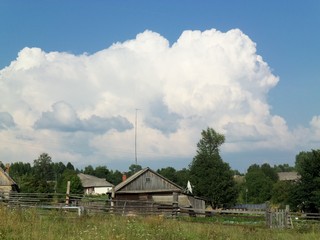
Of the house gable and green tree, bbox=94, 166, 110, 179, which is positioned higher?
green tree, bbox=94, 166, 110, 179

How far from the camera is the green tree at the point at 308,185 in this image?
175 feet

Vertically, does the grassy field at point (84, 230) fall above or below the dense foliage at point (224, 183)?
below

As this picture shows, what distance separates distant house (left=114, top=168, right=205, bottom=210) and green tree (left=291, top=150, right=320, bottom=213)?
1460 centimetres

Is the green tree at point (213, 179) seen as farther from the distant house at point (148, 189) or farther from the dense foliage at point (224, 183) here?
the distant house at point (148, 189)

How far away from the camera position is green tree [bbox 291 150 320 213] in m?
53.4

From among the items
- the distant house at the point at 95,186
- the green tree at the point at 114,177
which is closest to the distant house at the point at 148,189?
the distant house at the point at 95,186

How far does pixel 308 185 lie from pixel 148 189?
2067cm

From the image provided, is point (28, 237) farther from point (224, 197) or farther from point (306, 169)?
point (224, 197)

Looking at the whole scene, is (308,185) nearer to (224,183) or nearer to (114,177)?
(224,183)

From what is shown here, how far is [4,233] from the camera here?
384 inches

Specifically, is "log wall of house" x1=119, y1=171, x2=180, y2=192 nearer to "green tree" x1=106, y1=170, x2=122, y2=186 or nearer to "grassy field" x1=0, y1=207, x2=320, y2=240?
"grassy field" x1=0, y1=207, x2=320, y2=240

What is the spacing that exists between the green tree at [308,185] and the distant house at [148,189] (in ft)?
47.9

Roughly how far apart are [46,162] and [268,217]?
137 metres

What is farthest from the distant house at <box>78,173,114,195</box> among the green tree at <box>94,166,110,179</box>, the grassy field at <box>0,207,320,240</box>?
the grassy field at <box>0,207,320,240</box>
